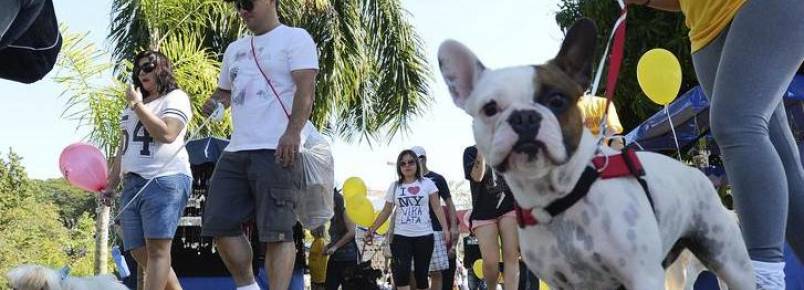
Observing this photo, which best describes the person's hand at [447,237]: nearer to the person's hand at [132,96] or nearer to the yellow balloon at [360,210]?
the yellow balloon at [360,210]

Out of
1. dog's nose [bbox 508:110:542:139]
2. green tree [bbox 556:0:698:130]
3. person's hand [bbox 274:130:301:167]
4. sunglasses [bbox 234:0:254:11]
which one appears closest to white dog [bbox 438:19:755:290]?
dog's nose [bbox 508:110:542:139]

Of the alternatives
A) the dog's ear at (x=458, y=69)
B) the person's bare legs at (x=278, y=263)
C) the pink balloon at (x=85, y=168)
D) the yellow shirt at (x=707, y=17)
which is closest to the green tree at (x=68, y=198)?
the pink balloon at (x=85, y=168)

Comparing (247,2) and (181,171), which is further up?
(247,2)

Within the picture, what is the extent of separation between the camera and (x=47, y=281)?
4.44 metres

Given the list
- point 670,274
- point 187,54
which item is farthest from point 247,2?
point 187,54

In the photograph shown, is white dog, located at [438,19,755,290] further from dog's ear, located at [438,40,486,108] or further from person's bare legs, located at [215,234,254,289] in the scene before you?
person's bare legs, located at [215,234,254,289]

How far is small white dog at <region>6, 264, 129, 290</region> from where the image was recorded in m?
4.44

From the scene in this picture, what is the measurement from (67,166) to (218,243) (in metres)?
4.50

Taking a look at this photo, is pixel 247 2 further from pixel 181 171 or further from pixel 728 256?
pixel 728 256

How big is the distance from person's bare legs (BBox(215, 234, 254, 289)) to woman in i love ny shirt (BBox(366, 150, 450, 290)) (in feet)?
14.6

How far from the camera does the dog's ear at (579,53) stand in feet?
7.18

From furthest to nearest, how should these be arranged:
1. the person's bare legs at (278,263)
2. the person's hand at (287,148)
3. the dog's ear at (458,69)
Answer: the person's bare legs at (278,263), the person's hand at (287,148), the dog's ear at (458,69)

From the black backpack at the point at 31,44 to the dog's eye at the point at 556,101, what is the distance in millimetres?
1564

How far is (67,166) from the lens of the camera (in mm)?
7984
